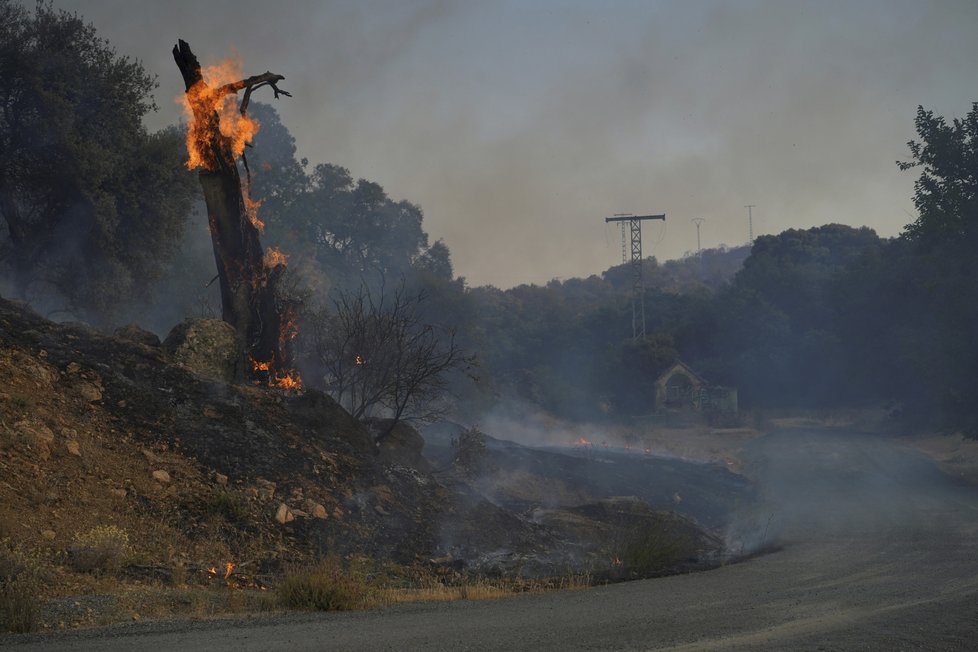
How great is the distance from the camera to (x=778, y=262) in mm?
80438

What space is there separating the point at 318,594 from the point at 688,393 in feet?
182

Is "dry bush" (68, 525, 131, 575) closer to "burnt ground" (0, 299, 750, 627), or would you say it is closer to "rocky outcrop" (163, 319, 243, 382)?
"burnt ground" (0, 299, 750, 627)

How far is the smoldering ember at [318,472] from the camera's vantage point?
35.7ft

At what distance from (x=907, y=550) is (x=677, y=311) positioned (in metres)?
64.4

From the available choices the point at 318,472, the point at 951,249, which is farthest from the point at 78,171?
the point at 951,249

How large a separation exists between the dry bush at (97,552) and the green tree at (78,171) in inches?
761

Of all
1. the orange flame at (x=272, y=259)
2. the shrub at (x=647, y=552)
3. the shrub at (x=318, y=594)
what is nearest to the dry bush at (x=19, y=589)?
the shrub at (x=318, y=594)

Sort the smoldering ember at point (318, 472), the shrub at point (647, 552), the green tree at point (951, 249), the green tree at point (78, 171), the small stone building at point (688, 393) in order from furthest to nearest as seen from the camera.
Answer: the small stone building at point (688, 393)
the green tree at point (951, 249)
the green tree at point (78, 171)
the shrub at point (647, 552)
the smoldering ember at point (318, 472)

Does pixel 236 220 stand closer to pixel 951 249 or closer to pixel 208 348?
pixel 208 348

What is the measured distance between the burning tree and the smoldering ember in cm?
6

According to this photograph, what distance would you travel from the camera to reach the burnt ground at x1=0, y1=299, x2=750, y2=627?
43.9ft

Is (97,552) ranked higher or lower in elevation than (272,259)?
lower

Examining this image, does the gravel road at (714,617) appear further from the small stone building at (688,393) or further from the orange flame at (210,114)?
the small stone building at (688,393)

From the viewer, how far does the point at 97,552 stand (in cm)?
1195
